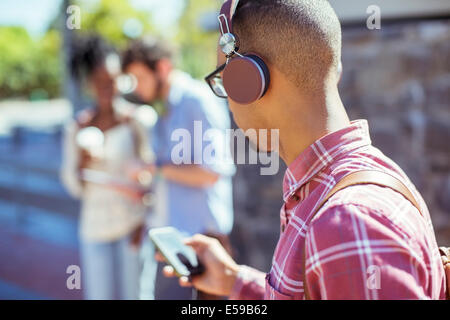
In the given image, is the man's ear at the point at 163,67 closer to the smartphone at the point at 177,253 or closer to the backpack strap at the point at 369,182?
the smartphone at the point at 177,253

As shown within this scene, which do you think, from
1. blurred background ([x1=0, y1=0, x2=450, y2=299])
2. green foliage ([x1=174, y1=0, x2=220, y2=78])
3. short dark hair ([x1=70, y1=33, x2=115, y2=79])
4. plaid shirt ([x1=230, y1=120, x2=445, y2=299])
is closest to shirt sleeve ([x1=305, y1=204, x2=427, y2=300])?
plaid shirt ([x1=230, y1=120, x2=445, y2=299])

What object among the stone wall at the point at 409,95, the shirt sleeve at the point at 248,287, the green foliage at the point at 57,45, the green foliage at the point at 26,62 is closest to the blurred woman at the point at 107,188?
the stone wall at the point at 409,95

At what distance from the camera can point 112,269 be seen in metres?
3.07

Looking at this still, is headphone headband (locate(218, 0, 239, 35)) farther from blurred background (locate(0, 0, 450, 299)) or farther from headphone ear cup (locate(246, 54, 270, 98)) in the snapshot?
blurred background (locate(0, 0, 450, 299))

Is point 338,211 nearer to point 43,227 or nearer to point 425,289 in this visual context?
point 425,289

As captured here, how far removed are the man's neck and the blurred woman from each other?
201cm

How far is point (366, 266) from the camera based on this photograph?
2.67ft

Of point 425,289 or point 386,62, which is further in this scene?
point 386,62

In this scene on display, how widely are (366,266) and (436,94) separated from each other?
8.21 ft

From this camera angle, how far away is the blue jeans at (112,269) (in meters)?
3.03

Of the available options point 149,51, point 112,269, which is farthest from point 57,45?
point 112,269

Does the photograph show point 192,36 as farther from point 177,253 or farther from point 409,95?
point 177,253

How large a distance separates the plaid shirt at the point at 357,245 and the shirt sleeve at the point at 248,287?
37 centimetres
